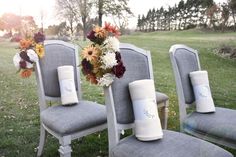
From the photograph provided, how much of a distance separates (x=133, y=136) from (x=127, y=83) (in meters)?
0.40

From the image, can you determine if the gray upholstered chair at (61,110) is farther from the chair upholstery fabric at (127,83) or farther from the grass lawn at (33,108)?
the chair upholstery fabric at (127,83)

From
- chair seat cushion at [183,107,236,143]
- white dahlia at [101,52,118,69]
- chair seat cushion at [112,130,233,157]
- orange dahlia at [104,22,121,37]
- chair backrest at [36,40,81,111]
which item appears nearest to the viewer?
chair seat cushion at [112,130,233,157]

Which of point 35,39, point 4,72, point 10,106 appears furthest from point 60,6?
point 35,39

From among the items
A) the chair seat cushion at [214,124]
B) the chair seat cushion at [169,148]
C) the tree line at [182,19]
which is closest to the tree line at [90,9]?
the tree line at [182,19]

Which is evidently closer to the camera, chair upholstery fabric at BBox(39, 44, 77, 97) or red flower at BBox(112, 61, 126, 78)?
red flower at BBox(112, 61, 126, 78)

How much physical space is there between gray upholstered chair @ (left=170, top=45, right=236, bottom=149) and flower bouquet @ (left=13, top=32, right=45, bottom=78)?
1.30 metres

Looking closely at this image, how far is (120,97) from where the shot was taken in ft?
7.49

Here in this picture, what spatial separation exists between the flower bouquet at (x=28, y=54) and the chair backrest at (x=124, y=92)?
3.33 ft

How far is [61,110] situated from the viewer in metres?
2.99

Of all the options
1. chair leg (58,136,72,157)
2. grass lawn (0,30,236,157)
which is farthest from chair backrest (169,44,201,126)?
chair leg (58,136,72,157)

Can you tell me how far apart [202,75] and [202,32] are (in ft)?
76.2

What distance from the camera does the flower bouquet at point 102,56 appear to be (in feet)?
6.95

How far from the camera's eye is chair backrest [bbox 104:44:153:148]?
2221 millimetres

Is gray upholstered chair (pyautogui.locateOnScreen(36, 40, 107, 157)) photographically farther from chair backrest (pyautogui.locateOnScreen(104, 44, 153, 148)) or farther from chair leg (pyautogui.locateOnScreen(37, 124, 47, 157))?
chair backrest (pyautogui.locateOnScreen(104, 44, 153, 148))
